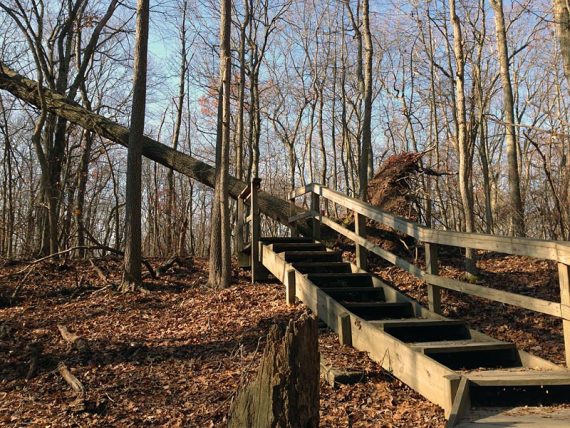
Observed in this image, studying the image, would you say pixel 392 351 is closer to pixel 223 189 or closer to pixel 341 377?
pixel 341 377

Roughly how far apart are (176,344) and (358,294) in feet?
8.85

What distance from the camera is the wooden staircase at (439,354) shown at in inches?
147

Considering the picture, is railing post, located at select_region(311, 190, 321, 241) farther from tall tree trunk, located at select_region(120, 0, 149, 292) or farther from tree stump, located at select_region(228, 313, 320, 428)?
tree stump, located at select_region(228, 313, 320, 428)

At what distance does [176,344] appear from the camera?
6703mm

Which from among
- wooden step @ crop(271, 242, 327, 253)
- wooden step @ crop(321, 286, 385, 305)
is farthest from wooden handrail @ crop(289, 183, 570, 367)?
wooden step @ crop(271, 242, 327, 253)

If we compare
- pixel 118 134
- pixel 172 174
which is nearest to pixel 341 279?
pixel 118 134

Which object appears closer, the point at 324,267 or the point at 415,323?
the point at 415,323

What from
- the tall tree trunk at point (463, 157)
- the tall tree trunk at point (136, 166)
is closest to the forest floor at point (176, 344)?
the tall tree trunk at point (136, 166)

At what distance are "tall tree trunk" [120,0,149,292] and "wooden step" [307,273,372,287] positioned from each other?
3.95 meters

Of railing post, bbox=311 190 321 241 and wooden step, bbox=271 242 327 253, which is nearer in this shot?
wooden step, bbox=271 242 327 253

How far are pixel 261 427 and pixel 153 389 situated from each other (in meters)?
3.15

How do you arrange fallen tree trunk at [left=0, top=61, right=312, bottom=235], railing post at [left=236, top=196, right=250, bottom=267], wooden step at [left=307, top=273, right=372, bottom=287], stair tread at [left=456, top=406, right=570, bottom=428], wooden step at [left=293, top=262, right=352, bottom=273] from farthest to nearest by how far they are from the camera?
fallen tree trunk at [left=0, top=61, right=312, bottom=235]
railing post at [left=236, top=196, right=250, bottom=267]
wooden step at [left=293, top=262, right=352, bottom=273]
wooden step at [left=307, top=273, right=372, bottom=287]
stair tread at [left=456, top=406, right=570, bottom=428]

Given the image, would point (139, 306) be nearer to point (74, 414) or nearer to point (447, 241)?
point (74, 414)

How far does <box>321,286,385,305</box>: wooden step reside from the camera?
6.96m
